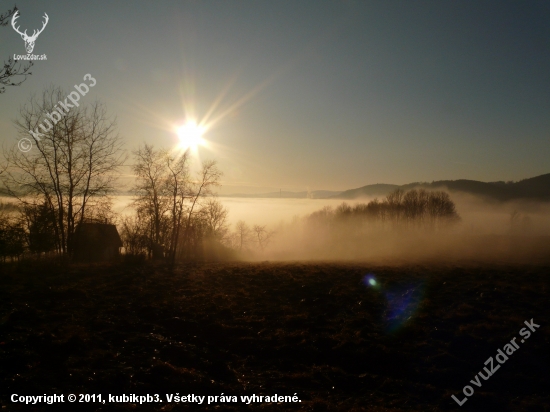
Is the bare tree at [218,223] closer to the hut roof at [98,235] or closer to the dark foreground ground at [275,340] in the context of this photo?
the hut roof at [98,235]

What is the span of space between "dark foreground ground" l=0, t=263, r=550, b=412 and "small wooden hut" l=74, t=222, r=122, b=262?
14.3m

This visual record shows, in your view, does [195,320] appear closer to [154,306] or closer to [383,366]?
[154,306]

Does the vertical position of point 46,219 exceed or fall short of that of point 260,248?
it exceeds it

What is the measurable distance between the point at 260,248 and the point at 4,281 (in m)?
111

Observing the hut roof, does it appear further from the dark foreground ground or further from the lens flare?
the lens flare

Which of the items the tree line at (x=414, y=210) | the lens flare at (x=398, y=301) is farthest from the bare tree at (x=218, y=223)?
the tree line at (x=414, y=210)

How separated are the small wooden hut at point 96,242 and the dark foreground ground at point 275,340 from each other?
563 inches

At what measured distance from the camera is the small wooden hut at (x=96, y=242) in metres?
33.7

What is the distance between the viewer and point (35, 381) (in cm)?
768

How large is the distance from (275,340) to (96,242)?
118ft

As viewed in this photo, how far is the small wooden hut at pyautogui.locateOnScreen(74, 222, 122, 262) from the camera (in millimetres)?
33675

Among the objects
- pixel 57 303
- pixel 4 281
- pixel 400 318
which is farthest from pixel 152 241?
pixel 400 318

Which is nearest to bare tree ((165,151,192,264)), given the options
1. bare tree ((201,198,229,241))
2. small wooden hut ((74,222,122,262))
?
small wooden hut ((74,222,122,262))

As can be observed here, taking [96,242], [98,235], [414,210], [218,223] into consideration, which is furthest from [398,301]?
[414,210]
